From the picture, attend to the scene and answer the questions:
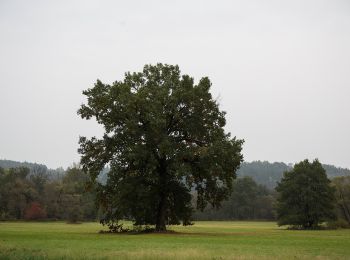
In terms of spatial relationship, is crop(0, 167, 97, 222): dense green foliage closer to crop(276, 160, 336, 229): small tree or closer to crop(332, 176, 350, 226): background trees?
crop(276, 160, 336, 229): small tree

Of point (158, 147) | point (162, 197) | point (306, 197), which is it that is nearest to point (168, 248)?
point (158, 147)

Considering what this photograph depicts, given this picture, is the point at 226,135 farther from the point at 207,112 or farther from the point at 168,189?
the point at 168,189

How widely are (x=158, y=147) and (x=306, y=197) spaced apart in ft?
127

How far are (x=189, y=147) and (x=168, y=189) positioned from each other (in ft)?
18.5

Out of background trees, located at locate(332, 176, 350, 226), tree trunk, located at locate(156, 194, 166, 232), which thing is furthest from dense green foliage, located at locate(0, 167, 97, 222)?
tree trunk, located at locate(156, 194, 166, 232)

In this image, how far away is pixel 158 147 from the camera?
47188 mm

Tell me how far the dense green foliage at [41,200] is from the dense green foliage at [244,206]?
154 feet

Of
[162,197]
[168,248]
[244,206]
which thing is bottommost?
[168,248]

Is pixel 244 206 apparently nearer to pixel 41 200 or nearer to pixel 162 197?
pixel 41 200

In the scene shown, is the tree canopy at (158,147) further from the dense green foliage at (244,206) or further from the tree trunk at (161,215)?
the dense green foliage at (244,206)

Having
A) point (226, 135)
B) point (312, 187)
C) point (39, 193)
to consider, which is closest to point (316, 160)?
point (312, 187)

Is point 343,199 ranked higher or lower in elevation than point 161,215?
higher

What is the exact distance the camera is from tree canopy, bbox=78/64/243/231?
154 ft

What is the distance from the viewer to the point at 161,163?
50.1 m
